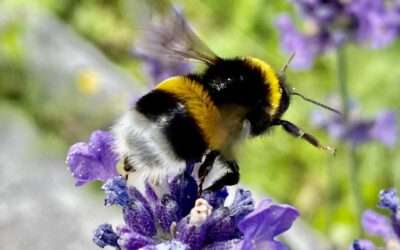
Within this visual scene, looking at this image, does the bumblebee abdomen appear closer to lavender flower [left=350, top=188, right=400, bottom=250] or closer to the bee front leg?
the bee front leg

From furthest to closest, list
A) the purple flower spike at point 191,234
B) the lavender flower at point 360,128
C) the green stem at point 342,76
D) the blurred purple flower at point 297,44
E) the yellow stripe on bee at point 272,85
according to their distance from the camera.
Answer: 1. the lavender flower at point 360,128
2. the blurred purple flower at point 297,44
3. the green stem at point 342,76
4. the yellow stripe on bee at point 272,85
5. the purple flower spike at point 191,234

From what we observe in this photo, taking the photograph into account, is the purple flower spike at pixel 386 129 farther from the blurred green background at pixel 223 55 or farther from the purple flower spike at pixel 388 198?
the purple flower spike at pixel 388 198

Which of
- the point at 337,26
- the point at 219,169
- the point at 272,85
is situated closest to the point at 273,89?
the point at 272,85

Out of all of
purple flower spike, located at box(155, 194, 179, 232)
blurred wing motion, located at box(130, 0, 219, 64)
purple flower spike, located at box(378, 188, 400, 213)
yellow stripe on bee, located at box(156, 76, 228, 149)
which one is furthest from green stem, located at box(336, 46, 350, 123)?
purple flower spike, located at box(155, 194, 179, 232)

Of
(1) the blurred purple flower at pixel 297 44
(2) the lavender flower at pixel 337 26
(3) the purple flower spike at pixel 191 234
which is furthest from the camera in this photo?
(1) the blurred purple flower at pixel 297 44

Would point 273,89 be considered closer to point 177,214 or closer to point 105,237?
point 177,214

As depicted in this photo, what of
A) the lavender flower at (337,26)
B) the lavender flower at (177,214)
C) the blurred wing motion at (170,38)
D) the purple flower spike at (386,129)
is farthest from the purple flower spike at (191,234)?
the purple flower spike at (386,129)

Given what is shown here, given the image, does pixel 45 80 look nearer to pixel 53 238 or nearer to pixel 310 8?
pixel 53 238
